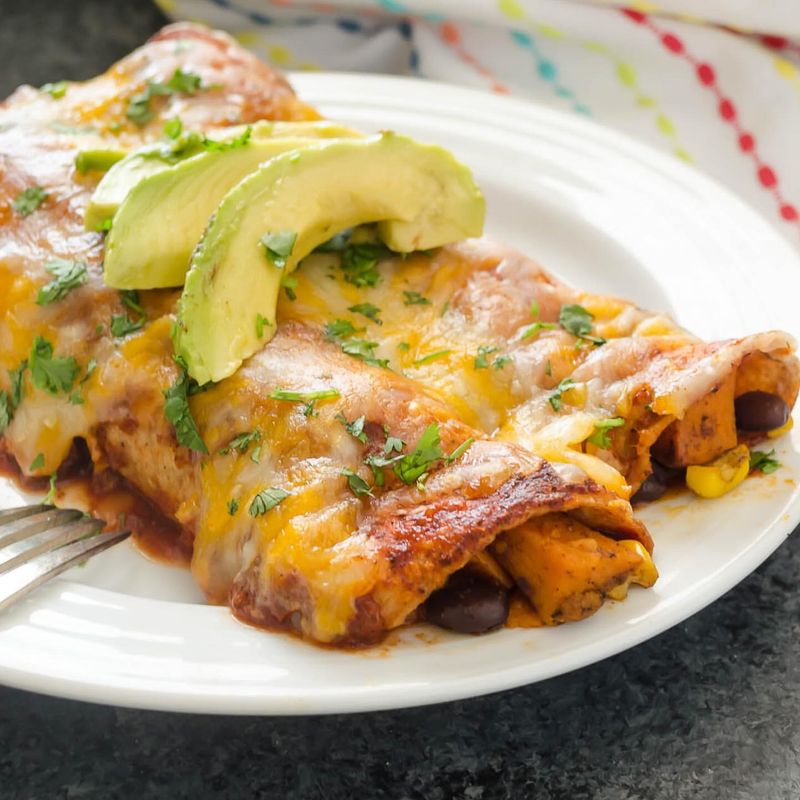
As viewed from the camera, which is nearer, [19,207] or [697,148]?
[19,207]

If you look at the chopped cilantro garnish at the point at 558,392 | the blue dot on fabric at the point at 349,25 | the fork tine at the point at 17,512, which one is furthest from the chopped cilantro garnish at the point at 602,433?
the blue dot on fabric at the point at 349,25

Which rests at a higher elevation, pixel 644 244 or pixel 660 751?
pixel 644 244

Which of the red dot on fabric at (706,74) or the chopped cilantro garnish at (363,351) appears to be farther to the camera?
the red dot on fabric at (706,74)

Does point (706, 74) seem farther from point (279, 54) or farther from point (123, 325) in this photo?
point (123, 325)

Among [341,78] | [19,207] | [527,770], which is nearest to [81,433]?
[19,207]

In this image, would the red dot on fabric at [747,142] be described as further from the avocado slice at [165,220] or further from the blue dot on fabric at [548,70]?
the avocado slice at [165,220]

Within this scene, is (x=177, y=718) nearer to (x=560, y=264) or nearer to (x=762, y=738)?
(x=762, y=738)

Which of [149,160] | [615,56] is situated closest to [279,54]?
[615,56]
